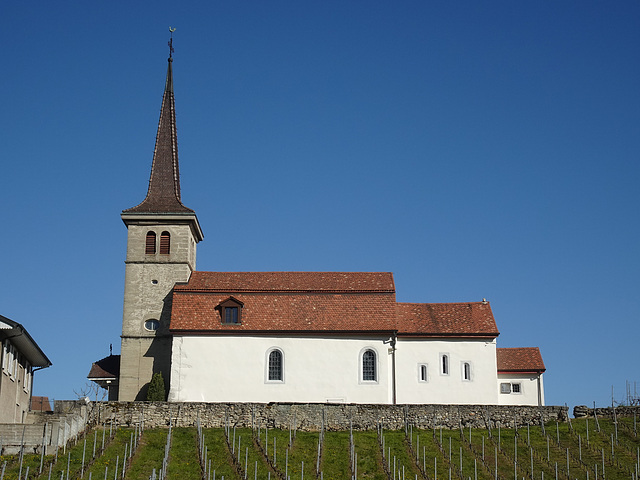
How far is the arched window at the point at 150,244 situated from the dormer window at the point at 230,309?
615 centimetres

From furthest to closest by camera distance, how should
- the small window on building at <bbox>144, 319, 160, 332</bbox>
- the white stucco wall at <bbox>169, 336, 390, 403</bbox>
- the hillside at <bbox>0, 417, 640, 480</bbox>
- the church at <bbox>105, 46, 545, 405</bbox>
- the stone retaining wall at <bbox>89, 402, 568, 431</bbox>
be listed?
1. the small window on building at <bbox>144, 319, 160, 332</bbox>
2. the church at <bbox>105, 46, 545, 405</bbox>
3. the white stucco wall at <bbox>169, 336, 390, 403</bbox>
4. the stone retaining wall at <bbox>89, 402, 568, 431</bbox>
5. the hillside at <bbox>0, 417, 640, 480</bbox>

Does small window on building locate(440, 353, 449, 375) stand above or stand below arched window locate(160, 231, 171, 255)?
below

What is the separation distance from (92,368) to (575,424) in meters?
28.3

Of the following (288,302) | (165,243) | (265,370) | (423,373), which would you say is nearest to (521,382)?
(423,373)

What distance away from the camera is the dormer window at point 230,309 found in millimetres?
57531

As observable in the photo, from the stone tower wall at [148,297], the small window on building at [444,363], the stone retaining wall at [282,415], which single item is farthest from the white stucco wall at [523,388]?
the stone tower wall at [148,297]

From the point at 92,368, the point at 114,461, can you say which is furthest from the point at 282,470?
the point at 92,368

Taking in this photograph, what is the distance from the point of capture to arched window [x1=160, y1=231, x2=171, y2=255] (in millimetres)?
60700

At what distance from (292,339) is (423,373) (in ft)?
26.0

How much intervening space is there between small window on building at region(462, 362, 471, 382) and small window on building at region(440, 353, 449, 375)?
936mm

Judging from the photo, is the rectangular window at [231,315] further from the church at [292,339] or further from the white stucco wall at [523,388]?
the white stucco wall at [523,388]

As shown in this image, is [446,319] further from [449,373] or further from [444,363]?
[449,373]

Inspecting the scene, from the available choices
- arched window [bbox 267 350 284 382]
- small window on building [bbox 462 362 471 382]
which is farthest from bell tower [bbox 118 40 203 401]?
small window on building [bbox 462 362 471 382]

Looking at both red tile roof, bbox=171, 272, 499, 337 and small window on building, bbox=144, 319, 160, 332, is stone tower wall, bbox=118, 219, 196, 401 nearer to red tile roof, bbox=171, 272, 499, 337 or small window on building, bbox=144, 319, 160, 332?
small window on building, bbox=144, 319, 160, 332
